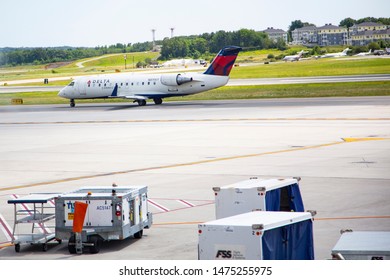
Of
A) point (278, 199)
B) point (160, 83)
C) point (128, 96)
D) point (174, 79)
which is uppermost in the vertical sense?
point (278, 199)

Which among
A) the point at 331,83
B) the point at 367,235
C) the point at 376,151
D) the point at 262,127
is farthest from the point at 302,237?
the point at 331,83

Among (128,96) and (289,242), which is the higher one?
(289,242)

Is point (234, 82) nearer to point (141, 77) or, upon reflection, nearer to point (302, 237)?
point (141, 77)

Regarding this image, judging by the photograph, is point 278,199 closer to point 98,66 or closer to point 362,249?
point 362,249

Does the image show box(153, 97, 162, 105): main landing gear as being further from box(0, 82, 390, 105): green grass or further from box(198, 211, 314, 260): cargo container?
box(198, 211, 314, 260): cargo container

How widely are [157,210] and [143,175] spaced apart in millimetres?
8439

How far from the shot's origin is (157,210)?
2502 cm

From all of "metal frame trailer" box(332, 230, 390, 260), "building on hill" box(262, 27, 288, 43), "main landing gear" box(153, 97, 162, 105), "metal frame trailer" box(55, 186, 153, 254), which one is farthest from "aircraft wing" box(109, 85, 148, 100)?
"metal frame trailer" box(332, 230, 390, 260)

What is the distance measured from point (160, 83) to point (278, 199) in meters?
65.9

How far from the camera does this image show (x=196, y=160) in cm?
3781

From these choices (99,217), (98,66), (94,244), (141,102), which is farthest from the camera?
(98,66)

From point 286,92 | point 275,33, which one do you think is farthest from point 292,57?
point 275,33

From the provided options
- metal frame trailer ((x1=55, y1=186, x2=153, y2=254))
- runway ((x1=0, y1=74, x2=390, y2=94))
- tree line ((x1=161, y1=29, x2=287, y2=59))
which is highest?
tree line ((x1=161, y1=29, x2=287, y2=59))

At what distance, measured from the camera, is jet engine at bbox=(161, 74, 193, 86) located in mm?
Result: 82500
